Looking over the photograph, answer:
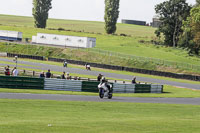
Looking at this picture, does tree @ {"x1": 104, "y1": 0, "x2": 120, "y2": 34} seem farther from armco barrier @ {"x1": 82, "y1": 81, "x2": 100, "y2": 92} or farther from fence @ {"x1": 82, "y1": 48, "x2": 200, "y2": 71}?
armco barrier @ {"x1": 82, "y1": 81, "x2": 100, "y2": 92}

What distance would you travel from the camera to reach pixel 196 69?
66188mm

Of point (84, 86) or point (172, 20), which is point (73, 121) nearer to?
point (84, 86)

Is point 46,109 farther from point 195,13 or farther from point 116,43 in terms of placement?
point 116,43

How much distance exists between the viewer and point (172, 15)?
315 feet

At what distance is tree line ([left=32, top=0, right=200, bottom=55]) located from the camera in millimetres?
79438

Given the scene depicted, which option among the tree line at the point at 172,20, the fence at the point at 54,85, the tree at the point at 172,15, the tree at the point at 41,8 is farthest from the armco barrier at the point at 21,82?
the tree at the point at 41,8

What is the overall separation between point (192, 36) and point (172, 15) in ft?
35.9

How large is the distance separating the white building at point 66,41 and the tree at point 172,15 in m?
19.4

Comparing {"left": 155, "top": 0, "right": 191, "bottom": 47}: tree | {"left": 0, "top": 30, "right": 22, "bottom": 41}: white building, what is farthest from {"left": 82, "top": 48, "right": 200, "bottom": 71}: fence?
{"left": 155, "top": 0, "right": 191, "bottom": 47}: tree

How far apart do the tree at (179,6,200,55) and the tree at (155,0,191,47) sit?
20.2 feet

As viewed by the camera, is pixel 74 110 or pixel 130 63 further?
pixel 130 63

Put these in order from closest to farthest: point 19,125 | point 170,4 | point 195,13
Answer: point 19,125 < point 195,13 < point 170,4

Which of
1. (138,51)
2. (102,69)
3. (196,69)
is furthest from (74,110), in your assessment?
(138,51)

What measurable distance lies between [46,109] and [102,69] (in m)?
43.7
